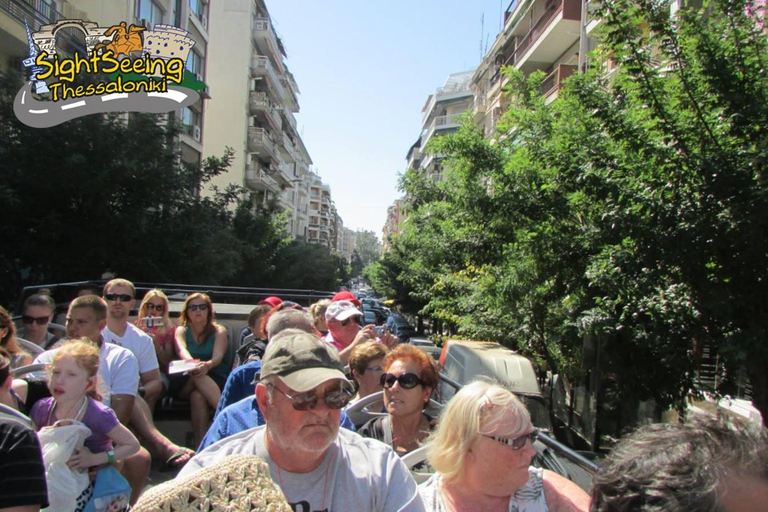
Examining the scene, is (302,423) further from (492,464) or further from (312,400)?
(492,464)

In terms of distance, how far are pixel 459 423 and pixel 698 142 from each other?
5116 millimetres

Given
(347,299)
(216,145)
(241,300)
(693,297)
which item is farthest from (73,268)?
(216,145)

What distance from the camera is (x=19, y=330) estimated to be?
4.85 metres

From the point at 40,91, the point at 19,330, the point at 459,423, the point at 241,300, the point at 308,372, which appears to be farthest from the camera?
the point at 241,300

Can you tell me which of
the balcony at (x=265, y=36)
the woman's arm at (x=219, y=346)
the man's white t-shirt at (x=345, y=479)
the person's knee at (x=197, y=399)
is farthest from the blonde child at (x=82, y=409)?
the balcony at (x=265, y=36)

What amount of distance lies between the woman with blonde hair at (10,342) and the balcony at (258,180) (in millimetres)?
35788

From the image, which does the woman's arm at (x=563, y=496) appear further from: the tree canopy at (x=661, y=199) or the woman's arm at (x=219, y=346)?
the tree canopy at (x=661, y=199)

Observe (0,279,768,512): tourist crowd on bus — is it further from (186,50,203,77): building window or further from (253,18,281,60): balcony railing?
(253,18,281,60): balcony railing

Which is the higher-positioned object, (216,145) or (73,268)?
(216,145)

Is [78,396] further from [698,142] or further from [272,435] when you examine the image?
[698,142]

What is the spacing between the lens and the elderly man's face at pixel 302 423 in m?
1.93

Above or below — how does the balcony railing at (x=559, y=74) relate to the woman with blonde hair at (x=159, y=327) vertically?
A: above

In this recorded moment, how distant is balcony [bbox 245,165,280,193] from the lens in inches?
1518

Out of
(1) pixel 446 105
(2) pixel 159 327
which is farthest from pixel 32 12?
(1) pixel 446 105
